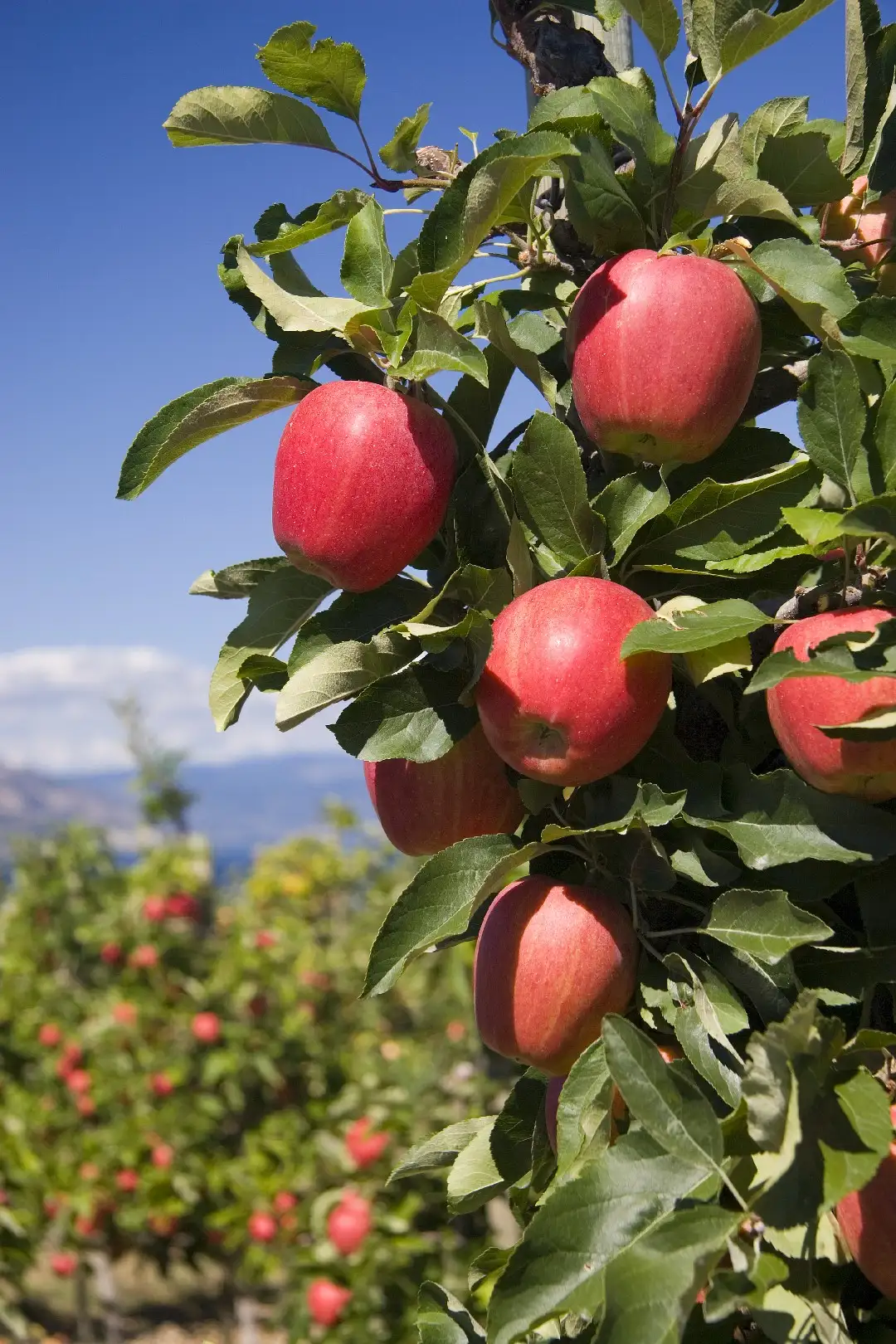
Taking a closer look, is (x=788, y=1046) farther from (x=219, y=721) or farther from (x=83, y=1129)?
(x=83, y=1129)

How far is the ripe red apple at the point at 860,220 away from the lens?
1.00m

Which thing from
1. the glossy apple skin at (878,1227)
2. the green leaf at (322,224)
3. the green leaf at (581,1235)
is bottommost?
the glossy apple skin at (878,1227)

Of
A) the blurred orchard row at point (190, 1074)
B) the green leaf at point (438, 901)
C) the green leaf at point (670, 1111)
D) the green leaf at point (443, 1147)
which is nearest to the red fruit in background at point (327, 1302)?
the blurred orchard row at point (190, 1074)

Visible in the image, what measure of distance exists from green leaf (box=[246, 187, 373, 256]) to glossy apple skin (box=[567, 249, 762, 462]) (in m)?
0.23

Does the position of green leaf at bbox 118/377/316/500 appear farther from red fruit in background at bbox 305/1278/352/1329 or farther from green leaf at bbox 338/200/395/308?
red fruit in background at bbox 305/1278/352/1329

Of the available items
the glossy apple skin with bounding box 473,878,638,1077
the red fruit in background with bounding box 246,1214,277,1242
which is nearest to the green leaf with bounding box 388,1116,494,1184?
the glossy apple skin with bounding box 473,878,638,1077

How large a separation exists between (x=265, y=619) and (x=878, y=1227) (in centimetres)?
68

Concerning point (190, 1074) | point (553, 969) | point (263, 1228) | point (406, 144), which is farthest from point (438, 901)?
point (190, 1074)

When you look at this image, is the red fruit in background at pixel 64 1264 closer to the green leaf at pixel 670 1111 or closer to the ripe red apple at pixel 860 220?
the green leaf at pixel 670 1111

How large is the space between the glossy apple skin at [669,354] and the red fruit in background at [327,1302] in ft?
10.00

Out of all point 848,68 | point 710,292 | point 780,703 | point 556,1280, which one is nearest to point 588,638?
point 780,703

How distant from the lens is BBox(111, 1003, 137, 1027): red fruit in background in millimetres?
4902

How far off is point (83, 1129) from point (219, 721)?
15.4 ft

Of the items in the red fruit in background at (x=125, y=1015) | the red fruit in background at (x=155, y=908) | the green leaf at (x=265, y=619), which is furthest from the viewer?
the red fruit in background at (x=155, y=908)
